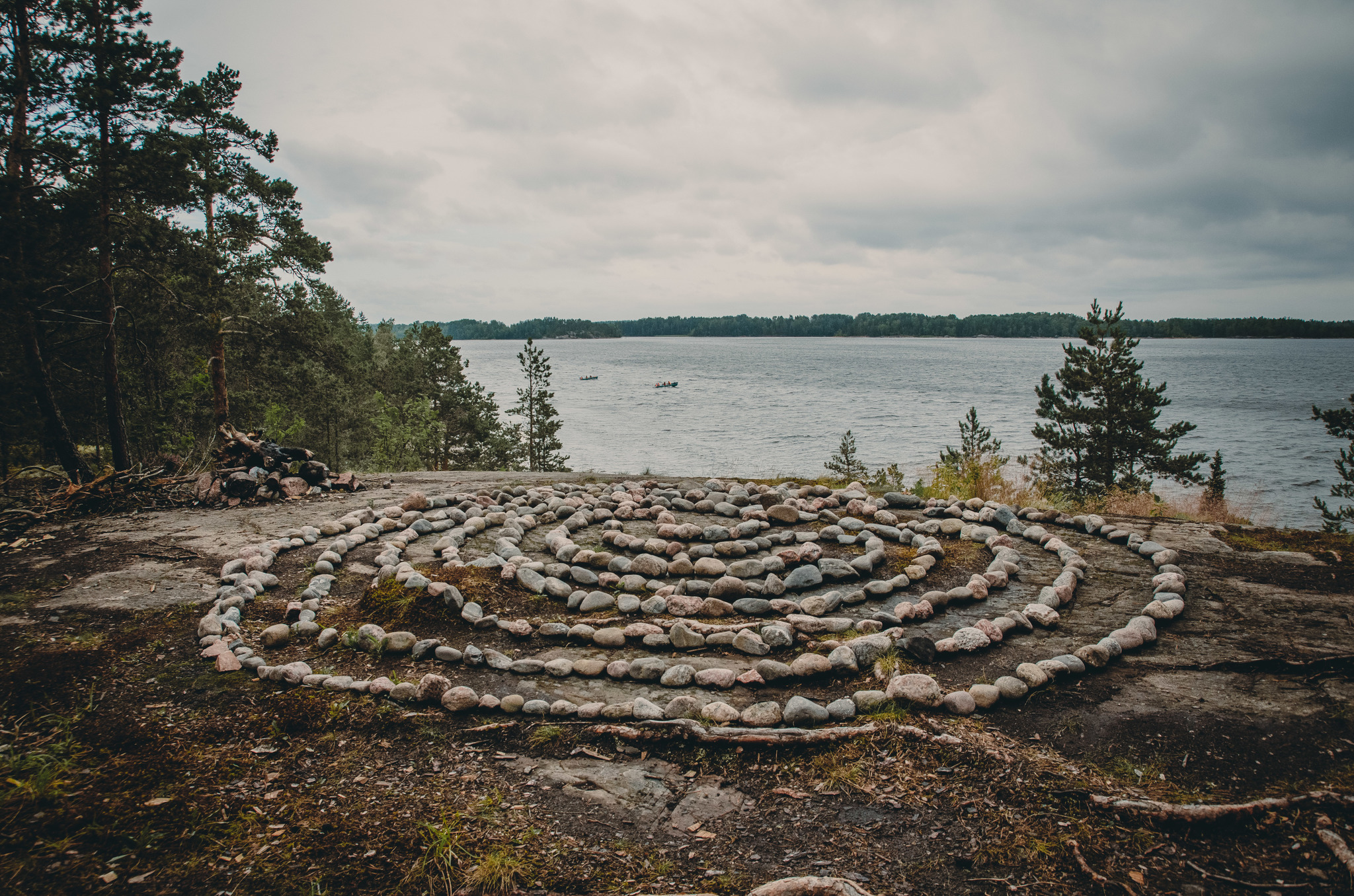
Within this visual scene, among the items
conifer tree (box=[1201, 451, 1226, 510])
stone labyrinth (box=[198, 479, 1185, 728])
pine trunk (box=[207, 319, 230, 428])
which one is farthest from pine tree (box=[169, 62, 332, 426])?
conifer tree (box=[1201, 451, 1226, 510])

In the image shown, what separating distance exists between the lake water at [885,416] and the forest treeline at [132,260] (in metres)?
12.8

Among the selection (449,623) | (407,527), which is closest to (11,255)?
(407,527)

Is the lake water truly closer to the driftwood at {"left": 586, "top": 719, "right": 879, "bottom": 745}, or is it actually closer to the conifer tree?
the conifer tree

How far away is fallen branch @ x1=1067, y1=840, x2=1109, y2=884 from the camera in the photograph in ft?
7.73

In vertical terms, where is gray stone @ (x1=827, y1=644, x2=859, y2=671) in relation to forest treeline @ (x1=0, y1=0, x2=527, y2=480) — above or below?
below

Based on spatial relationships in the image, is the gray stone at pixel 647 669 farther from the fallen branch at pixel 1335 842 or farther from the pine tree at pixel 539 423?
the pine tree at pixel 539 423

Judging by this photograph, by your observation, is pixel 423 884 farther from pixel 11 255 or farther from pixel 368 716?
pixel 11 255

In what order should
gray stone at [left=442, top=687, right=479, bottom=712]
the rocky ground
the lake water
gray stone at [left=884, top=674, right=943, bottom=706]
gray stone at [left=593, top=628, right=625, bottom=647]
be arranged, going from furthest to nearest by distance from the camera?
1. the lake water
2. gray stone at [left=593, top=628, right=625, bottom=647]
3. gray stone at [left=442, top=687, right=479, bottom=712]
4. gray stone at [left=884, top=674, right=943, bottom=706]
5. the rocky ground

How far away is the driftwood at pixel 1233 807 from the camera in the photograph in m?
2.60

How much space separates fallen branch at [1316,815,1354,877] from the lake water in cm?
1294

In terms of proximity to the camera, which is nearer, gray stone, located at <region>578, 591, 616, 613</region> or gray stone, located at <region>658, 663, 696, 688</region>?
gray stone, located at <region>658, 663, 696, 688</region>

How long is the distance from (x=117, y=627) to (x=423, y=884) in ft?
13.9

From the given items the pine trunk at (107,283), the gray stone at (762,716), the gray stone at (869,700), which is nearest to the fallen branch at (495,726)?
the gray stone at (762,716)

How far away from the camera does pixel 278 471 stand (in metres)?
9.46
